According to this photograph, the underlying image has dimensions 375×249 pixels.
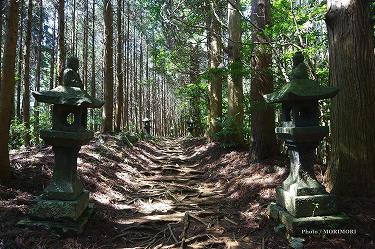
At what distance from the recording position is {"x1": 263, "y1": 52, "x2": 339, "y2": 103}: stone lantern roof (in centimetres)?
501

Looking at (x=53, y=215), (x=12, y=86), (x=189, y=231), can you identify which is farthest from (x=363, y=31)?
(x=12, y=86)

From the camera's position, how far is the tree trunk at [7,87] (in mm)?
6309

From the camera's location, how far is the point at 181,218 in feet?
22.3

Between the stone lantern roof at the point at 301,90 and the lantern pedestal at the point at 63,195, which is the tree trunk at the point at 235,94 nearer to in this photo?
the stone lantern roof at the point at 301,90

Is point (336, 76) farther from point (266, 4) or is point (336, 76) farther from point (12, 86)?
point (12, 86)

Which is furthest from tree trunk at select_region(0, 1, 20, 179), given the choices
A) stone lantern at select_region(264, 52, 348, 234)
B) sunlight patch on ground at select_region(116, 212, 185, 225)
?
stone lantern at select_region(264, 52, 348, 234)

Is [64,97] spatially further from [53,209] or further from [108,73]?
[108,73]

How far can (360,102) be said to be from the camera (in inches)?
225

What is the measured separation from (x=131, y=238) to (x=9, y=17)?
493 centimetres

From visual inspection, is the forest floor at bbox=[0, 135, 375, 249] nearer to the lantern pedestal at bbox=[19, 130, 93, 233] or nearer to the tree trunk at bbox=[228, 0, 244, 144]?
the lantern pedestal at bbox=[19, 130, 93, 233]

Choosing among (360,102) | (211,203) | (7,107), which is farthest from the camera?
(211,203)

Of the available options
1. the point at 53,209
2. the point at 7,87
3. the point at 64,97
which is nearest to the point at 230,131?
the point at 7,87

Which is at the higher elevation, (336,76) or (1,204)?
(336,76)

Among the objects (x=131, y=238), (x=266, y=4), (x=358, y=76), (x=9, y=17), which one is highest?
(x=266, y=4)
